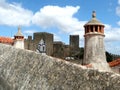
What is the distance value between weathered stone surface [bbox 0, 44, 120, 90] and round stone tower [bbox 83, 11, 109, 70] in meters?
20.4

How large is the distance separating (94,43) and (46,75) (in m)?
23.3

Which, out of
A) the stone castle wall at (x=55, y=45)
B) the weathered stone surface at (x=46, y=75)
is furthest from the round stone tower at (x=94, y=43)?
the weathered stone surface at (x=46, y=75)

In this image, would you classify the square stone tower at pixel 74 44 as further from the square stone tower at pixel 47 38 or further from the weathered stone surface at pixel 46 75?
the weathered stone surface at pixel 46 75

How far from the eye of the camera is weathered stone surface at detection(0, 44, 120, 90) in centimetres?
493

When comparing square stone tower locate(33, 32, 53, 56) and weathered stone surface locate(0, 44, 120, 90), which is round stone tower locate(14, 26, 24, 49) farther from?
weathered stone surface locate(0, 44, 120, 90)

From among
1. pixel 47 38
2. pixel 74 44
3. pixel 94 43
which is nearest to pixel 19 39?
pixel 47 38

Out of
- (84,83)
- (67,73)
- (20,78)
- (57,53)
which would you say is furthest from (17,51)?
(57,53)

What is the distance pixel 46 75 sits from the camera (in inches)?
242

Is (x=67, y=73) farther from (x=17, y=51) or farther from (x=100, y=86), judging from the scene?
(x=17, y=51)

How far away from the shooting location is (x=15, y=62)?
7.97 meters

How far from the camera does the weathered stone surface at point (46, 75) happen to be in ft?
16.2

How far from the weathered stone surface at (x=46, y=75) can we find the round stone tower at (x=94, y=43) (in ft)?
67.0

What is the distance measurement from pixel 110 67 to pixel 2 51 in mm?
19807

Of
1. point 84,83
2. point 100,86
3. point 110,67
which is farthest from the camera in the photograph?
point 110,67
